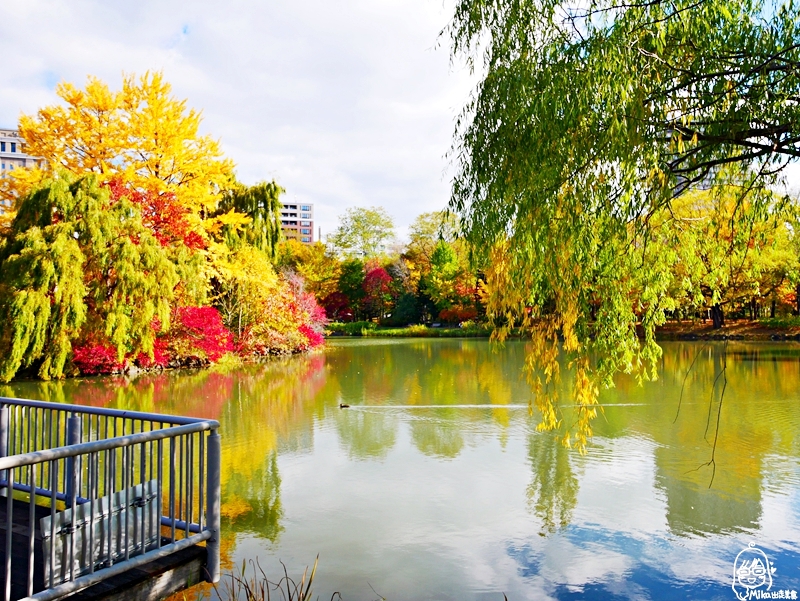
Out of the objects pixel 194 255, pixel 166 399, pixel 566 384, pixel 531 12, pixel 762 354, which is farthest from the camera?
pixel 762 354

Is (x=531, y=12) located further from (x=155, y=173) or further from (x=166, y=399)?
(x=155, y=173)

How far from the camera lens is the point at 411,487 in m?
5.95

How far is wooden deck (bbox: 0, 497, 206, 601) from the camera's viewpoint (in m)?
2.69

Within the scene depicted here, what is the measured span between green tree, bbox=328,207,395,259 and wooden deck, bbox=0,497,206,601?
1824 inches

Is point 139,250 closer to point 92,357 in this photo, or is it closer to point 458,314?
point 92,357

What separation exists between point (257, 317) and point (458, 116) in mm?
17231

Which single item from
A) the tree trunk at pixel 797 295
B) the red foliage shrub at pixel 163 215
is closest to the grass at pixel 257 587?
the red foliage shrub at pixel 163 215

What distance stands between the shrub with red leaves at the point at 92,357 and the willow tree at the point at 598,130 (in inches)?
488

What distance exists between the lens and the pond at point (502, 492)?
403cm

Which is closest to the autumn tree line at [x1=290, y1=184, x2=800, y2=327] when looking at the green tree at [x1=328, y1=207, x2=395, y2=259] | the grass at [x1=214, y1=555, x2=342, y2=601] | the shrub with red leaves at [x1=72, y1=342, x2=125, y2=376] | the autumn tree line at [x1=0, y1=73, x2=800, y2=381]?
the green tree at [x1=328, y1=207, x2=395, y2=259]

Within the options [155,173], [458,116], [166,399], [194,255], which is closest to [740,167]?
[458,116]

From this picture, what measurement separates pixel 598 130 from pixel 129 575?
135 inches

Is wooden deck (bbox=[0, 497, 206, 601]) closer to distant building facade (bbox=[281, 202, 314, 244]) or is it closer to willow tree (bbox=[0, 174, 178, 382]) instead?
willow tree (bbox=[0, 174, 178, 382])

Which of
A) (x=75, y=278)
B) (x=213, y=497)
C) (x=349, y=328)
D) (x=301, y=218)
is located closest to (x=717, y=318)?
(x=349, y=328)
